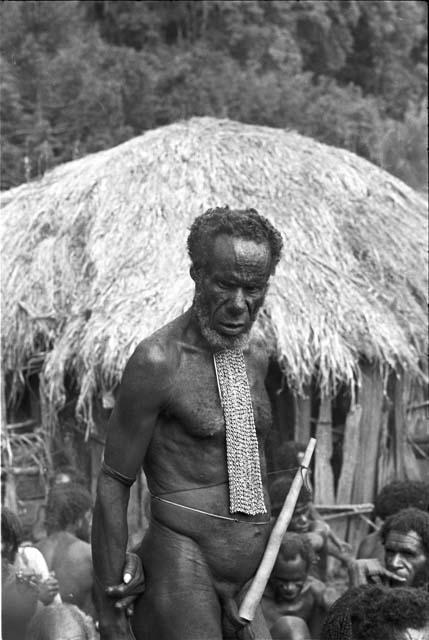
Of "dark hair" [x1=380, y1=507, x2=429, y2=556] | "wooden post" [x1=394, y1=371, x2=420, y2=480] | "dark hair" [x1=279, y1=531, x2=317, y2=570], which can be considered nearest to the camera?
"dark hair" [x1=380, y1=507, x2=429, y2=556]

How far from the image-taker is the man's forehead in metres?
3.88

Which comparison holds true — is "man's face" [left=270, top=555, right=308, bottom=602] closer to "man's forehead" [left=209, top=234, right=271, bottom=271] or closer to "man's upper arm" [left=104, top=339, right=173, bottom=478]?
"man's upper arm" [left=104, top=339, right=173, bottom=478]

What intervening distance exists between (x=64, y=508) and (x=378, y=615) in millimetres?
3716

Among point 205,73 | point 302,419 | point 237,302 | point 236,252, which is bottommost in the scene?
point 302,419

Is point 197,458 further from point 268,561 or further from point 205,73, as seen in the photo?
point 205,73

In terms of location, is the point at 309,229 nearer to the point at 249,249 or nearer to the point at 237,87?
the point at 249,249

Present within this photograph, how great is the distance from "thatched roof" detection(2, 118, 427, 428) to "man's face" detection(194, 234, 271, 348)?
14.6 feet

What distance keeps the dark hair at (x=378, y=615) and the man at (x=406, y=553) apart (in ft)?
5.41

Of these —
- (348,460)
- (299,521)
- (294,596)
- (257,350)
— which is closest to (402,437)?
(348,460)

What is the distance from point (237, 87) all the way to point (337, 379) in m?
8.20

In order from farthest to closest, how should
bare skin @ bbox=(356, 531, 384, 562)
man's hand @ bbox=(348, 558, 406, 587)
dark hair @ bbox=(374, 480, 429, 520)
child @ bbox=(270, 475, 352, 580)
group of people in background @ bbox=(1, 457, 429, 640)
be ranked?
bare skin @ bbox=(356, 531, 384, 562)
dark hair @ bbox=(374, 480, 429, 520)
child @ bbox=(270, 475, 352, 580)
man's hand @ bbox=(348, 558, 406, 587)
group of people in background @ bbox=(1, 457, 429, 640)

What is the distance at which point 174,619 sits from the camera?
3.85 m

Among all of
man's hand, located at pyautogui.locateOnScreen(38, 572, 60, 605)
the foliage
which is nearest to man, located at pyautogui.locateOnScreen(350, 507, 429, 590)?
man's hand, located at pyautogui.locateOnScreen(38, 572, 60, 605)

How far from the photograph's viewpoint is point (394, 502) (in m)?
7.36
